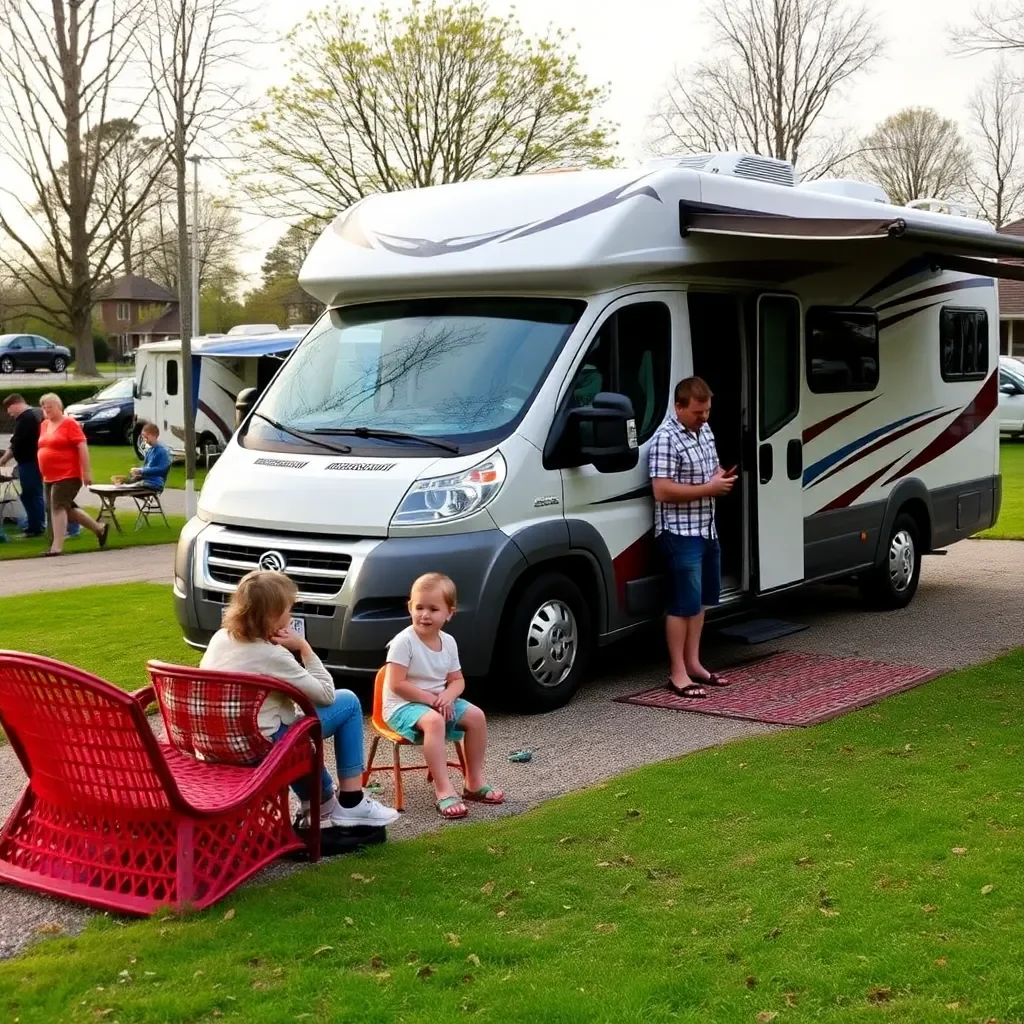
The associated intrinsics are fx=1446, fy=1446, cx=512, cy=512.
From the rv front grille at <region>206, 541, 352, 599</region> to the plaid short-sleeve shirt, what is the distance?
198 cm

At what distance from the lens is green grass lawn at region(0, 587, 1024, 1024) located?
4.00m

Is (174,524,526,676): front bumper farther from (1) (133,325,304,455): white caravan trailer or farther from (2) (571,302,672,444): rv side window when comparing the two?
(1) (133,325,304,455): white caravan trailer

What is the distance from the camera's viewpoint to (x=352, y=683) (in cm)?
833

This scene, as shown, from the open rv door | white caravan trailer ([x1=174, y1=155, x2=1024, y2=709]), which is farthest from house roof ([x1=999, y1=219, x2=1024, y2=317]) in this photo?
white caravan trailer ([x1=174, y1=155, x2=1024, y2=709])

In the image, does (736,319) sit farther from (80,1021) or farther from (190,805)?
(80,1021)

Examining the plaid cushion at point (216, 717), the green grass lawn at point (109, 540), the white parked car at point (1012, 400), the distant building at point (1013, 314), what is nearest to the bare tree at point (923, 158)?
the distant building at point (1013, 314)

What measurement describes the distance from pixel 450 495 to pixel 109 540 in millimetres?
10872

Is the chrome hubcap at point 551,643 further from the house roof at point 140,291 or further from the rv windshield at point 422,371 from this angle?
the house roof at point 140,291

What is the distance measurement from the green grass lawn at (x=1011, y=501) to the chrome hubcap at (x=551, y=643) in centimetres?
890

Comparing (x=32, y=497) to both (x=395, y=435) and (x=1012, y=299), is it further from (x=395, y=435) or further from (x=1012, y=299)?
(x=1012, y=299)

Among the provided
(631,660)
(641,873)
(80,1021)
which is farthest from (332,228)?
(80,1021)

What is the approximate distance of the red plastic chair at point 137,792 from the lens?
478 cm

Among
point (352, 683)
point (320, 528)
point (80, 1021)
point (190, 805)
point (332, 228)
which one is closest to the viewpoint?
point (80, 1021)

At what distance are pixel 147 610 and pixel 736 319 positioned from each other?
5318 mm
